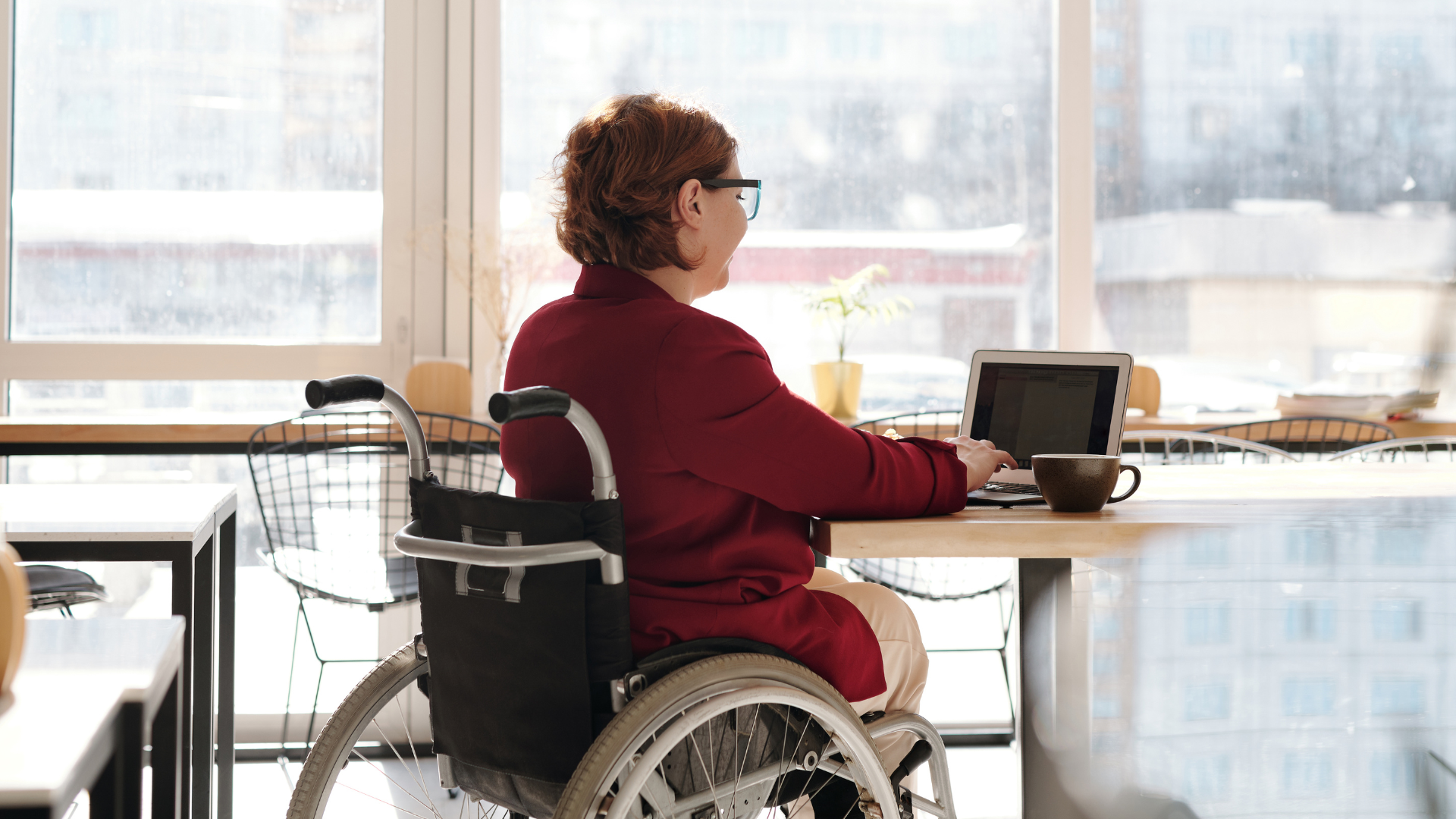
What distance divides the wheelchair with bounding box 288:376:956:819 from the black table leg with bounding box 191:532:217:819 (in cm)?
54

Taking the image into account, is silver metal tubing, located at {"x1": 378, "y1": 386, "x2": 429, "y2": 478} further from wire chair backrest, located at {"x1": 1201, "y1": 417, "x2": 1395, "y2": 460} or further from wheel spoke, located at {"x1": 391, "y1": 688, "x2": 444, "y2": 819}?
wire chair backrest, located at {"x1": 1201, "y1": 417, "x2": 1395, "y2": 460}

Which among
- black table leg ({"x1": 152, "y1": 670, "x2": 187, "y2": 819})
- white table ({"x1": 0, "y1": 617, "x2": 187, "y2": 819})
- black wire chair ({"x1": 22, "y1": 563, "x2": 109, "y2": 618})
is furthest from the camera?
Result: black wire chair ({"x1": 22, "y1": 563, "x2": 109, "y2": 618})

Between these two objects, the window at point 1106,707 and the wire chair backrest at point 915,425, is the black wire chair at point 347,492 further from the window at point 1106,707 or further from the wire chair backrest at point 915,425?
the window at point 1106,707

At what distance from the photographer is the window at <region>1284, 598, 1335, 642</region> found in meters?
0.97

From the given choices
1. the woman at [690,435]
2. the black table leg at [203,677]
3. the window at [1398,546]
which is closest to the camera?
the window at [1398,546]

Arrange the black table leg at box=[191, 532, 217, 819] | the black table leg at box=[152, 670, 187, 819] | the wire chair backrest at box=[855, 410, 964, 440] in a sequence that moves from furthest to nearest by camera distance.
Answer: the wire chair backrest at box=[855, 410, 964, 440]
the black table leg at box=[191, 532, 217, 819]
the black table leg at box=[152, 670, 187, 819]

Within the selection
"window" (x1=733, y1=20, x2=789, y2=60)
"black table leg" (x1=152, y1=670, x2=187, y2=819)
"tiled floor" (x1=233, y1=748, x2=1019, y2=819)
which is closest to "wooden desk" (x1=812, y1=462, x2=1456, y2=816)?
"black table leg" (x1=152, y1=670, x2=187, y2=819)

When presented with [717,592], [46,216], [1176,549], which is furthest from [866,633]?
[46,216]

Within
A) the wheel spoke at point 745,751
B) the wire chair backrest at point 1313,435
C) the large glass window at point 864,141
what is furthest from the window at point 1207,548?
the large glass window at point 864,141

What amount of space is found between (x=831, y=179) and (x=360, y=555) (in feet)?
5.57

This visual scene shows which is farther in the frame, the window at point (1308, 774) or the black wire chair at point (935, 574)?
the black wire chair at point (935, 574)

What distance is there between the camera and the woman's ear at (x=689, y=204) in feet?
4.26

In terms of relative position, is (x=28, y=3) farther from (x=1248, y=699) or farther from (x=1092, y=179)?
(x=1248, y=699)

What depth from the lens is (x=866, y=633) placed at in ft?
4.34
